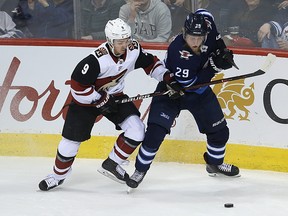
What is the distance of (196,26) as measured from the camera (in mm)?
5098

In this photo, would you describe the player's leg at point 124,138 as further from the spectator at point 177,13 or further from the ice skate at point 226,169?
the spectator at point 177,13

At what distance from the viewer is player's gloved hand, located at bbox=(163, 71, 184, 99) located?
5.28m

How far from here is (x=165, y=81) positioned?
534 cm

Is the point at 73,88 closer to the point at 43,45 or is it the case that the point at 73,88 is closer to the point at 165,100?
the point at 165,100

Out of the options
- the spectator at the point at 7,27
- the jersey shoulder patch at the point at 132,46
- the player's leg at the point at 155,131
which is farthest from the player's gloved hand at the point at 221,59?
the spectator at the point at 7,27

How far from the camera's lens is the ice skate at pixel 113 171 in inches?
216

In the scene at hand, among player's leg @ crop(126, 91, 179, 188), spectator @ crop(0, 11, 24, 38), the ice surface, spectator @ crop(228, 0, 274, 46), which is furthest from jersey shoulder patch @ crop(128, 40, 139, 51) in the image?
spectator @ crop(0, 11, 24, 38)

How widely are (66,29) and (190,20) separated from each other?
1497 millimetres

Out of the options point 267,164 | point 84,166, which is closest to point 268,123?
point 267,164

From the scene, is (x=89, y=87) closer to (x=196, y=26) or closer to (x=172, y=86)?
(x=172, y=86)

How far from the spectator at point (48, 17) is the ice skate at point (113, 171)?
1.26 m

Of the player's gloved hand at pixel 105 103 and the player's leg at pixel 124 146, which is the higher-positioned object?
the player's gloved hand at pixel 105 103

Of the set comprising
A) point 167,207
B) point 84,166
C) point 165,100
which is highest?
point 165,100

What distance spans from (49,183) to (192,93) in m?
1.03
